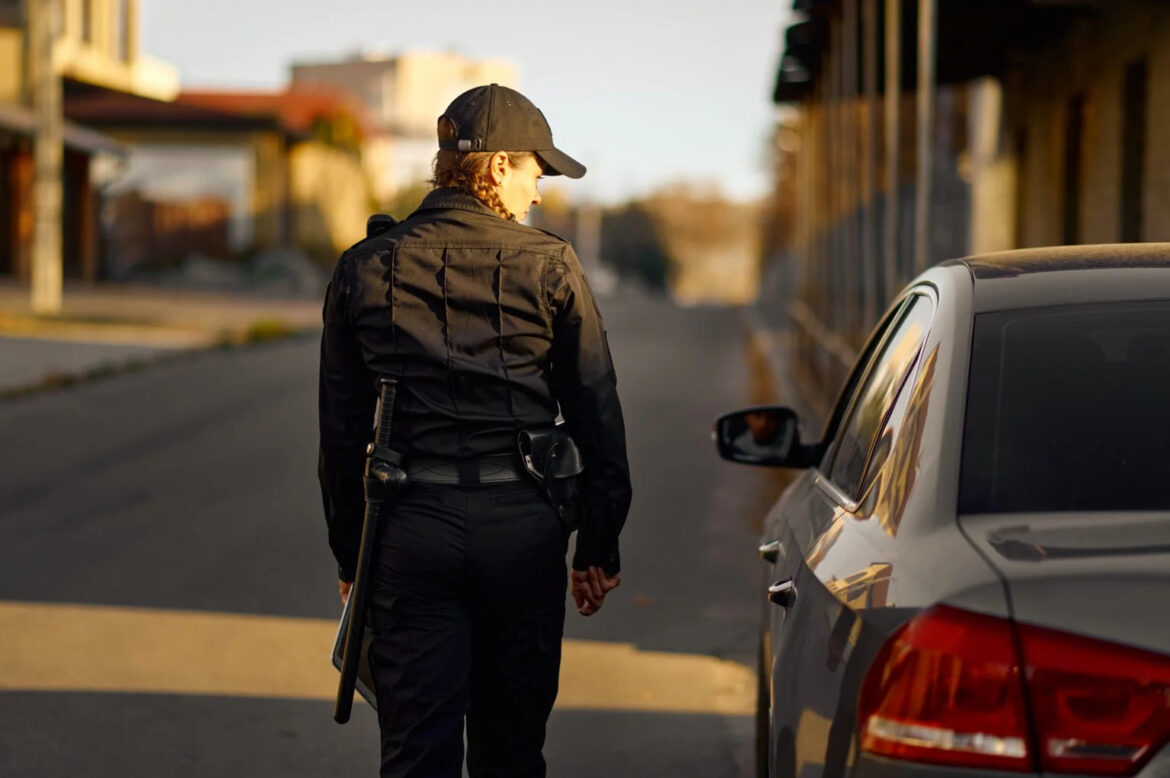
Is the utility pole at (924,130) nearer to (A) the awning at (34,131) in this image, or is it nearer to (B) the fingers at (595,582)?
(B) the fingers at (595,582)

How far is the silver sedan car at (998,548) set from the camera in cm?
217

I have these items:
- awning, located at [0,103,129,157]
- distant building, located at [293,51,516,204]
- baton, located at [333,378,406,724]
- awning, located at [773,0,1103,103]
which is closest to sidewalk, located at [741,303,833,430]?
baton, located at [333,378,406,724]

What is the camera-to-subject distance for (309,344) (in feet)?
79.5

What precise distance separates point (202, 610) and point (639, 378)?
12.7m

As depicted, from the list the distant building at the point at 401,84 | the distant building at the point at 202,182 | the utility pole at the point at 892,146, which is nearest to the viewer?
the utility pole at the point at 892,146

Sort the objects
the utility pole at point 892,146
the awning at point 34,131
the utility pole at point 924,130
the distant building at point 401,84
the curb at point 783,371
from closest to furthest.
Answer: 1. the utility pole at point 924,130
2. the utility pole at point 892,146
3. the curb at point 783,371
4. the awning at point 34,131
5. the distant building at point 401,84

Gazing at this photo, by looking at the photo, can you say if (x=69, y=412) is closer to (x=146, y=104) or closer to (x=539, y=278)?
(x=539, y=278)

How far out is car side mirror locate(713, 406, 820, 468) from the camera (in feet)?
14.2

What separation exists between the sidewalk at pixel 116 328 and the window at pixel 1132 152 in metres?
9.82

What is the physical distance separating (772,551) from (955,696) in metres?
1.82

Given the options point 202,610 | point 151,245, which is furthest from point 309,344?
point 151,245

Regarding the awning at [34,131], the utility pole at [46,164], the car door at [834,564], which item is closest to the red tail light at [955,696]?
the car door at [834,564]

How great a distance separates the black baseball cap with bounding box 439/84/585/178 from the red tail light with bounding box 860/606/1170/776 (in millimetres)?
1686

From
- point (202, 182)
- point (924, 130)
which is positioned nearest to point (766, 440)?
point (924, 130)
